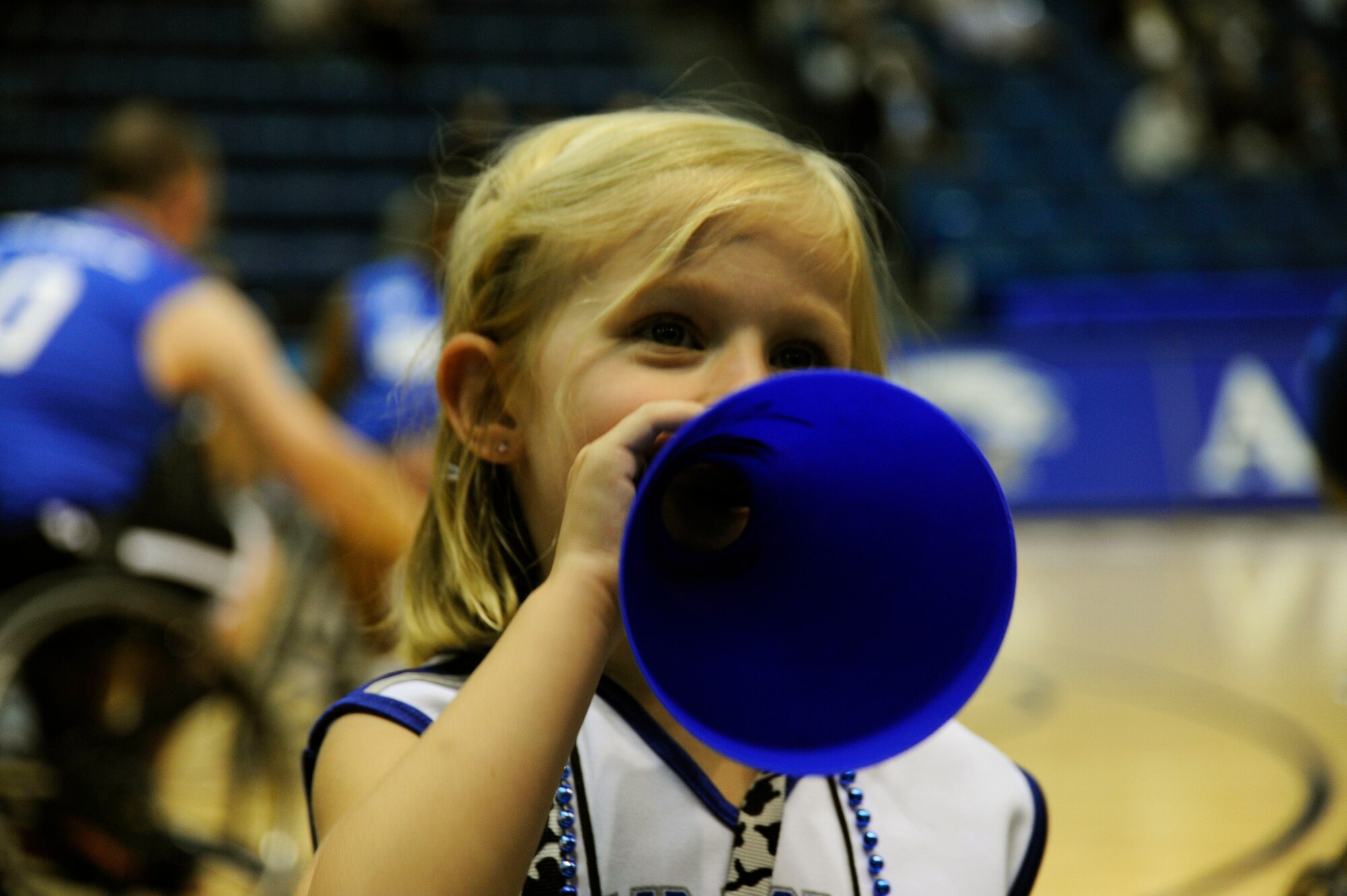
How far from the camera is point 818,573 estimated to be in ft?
2.35

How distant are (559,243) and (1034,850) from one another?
0.48 meters

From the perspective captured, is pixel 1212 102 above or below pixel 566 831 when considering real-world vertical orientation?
below

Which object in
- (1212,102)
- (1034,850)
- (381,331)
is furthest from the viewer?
(1212,102)

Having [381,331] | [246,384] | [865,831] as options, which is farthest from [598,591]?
[381,331]

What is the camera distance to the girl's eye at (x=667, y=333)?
2.39 ft

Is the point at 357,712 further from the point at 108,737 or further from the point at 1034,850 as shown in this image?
the point at 108,737

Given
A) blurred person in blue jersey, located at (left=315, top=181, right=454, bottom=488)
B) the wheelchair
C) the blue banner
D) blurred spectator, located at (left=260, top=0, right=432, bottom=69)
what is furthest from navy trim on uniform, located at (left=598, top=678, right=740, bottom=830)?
blurred spectator, located at (left=260, top=0, right=432, bottom=69)

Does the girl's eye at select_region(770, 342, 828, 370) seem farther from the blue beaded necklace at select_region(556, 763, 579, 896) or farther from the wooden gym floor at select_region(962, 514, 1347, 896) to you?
the wooden gym floor at select_region(962, 514, 1347, 896)

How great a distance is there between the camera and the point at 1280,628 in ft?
12.9

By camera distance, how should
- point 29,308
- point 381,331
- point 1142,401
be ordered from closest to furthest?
point 29,308, point 381,331, point 1142,401

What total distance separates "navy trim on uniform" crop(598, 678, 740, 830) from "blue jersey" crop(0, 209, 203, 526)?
1.36 m

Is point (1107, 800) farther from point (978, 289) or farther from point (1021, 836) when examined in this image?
point (978, 289)

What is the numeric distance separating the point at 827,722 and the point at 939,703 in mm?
58

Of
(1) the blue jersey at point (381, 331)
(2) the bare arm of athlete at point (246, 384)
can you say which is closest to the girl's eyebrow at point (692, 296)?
(2) the bare arm of athlete at point (246, 384)
